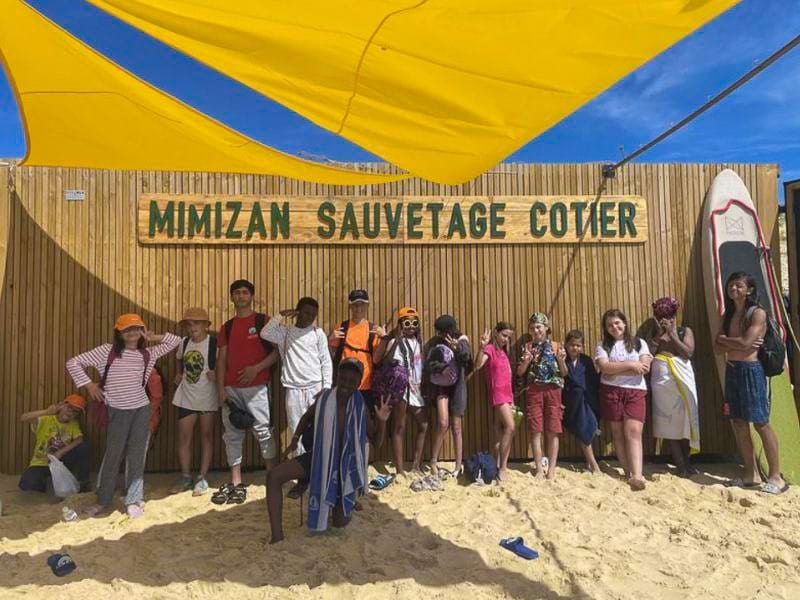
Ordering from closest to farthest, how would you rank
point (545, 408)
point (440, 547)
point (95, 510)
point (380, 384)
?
point (440, 547), point (95, 510), point (380, 384), point (545, 408)

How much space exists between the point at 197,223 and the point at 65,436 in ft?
7.50

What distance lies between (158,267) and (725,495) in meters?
5.60

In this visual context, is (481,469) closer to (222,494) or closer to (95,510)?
(222,494)

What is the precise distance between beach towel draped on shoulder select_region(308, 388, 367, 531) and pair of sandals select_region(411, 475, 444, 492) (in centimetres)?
94

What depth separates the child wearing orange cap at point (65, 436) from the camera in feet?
14.5

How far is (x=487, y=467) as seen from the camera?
456 cm

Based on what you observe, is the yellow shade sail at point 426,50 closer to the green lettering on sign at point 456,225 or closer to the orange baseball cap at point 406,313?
the orange baseball cap at point 406,313

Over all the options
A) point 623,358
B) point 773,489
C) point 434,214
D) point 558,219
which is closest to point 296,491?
point 434,214

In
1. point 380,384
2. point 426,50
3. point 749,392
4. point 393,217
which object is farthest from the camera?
point 393,217

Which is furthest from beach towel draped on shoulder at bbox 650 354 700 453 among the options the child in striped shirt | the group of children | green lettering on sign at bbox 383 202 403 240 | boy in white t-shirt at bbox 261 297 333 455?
the child in striped shirt

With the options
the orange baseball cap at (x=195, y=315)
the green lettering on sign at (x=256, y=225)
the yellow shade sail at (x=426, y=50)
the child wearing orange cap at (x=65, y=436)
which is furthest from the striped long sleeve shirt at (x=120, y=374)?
the yellow shade sail at (x=426, y=50)

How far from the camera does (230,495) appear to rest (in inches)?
165

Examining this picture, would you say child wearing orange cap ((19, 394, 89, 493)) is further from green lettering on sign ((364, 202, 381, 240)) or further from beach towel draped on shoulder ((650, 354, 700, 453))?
beach towel draped on shoulder ((650, 354, 700, 453))

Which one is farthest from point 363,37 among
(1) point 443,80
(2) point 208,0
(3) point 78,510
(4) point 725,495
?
(4) point 725,495
